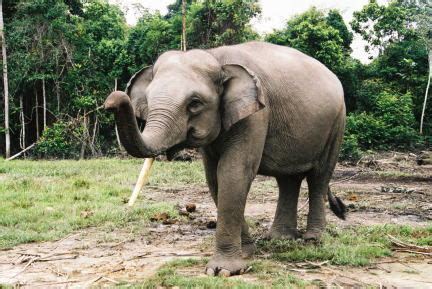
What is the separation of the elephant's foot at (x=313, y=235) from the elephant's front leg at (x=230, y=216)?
1280 millimetres

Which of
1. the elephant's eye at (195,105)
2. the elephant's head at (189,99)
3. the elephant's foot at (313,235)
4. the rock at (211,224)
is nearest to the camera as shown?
the elephant's head at (189,99)

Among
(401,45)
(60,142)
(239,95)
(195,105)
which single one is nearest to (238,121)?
(239,95)

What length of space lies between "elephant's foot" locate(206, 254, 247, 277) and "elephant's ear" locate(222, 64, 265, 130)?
40.1 inches

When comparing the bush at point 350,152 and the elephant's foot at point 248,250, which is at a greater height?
the bush at point 350,152

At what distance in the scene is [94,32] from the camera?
850 inches

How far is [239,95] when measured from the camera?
3951mm

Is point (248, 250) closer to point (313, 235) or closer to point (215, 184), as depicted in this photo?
point (215, 184)

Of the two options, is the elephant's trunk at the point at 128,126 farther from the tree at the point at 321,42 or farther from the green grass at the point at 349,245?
the tree at the point at 321,42

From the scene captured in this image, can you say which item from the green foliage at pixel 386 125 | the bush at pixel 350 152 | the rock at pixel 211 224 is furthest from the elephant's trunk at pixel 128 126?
the green foliage at pixel 386 125

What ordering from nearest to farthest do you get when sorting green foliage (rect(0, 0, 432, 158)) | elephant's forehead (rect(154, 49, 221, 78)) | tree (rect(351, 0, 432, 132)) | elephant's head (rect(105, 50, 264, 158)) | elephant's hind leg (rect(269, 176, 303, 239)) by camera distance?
1. elephant's head (rect(105, 50, 264, 158))
2. elephant's forehead (rect(154, 49, 221, 78))
3. elephant's hind leg (rect(269, 176, 303, 239))
4. green foliage (rect(0, 0, 432, 158))
5. tree (rect(351, 0, 432, 132))

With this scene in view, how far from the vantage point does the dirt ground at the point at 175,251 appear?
397 cm

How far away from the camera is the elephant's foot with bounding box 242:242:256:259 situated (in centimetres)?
453

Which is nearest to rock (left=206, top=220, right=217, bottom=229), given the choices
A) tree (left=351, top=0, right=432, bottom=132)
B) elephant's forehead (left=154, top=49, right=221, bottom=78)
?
elephant's forehead (left=154, top=49, right=221, bottom=78)

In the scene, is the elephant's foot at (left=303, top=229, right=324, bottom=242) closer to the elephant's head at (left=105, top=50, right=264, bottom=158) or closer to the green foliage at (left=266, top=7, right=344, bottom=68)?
the elephant's head at (left=105, top=50, right=264, bottom=158)
